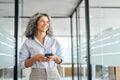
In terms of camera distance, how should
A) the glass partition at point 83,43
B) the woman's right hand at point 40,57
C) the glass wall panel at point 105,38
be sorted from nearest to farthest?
1. the woman's right hand at point 40,57
2. the glass wall panel at point 105,38
3. the glass partition at point 83,43

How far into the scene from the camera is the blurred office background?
3.11 meters

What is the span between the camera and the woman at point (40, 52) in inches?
51.2

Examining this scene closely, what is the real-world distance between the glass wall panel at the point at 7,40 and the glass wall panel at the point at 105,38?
1.42 metres

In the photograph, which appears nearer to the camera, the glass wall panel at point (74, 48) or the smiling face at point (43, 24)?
the smiling face at point (43, 24)

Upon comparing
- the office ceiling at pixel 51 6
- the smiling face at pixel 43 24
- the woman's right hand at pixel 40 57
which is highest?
the office ceiling at pixel 51 6

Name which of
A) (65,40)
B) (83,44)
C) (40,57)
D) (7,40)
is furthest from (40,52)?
(65,40)

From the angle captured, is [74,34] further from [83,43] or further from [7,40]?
[7,40]

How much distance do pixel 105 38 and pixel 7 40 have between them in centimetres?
145

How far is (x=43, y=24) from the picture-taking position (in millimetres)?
1373

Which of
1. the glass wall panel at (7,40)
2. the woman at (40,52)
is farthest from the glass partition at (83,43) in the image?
the woman at (40,52)

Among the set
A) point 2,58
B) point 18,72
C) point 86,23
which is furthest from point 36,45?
point 86,23

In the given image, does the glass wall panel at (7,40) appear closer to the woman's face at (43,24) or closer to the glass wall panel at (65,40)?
the woman's face at (43,24)

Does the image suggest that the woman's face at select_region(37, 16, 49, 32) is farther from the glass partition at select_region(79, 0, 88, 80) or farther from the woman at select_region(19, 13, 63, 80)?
the glass partition at select_region(79, 0, 88, 80)

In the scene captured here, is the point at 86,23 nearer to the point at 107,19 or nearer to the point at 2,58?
the point at 107,19
